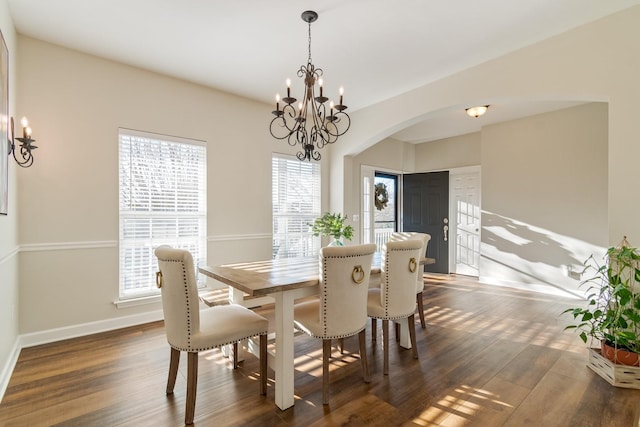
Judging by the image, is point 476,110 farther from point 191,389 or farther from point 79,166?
point 79,166

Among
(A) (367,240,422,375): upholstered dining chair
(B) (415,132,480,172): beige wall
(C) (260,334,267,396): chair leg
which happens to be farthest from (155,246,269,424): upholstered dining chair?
(B) (415,132,480,172): beige wall

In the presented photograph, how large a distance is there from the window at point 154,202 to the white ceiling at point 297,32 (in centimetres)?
86

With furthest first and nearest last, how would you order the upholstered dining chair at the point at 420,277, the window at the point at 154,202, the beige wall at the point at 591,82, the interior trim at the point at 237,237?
1. the interior trim at the point at 237,237
2. the window at the point at 154,202
3. the upholstered dining chair at the point at 420,277
4. the beige wall at the point at 591,82

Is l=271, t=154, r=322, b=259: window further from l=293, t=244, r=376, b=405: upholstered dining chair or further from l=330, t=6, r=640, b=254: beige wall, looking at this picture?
l=293, t=244, r=376, b=405: upholstered dining chair

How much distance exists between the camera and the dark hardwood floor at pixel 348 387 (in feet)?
5.79

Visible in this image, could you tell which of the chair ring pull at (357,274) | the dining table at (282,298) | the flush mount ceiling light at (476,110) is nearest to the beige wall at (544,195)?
the flush mount ceiling light at (476,110)

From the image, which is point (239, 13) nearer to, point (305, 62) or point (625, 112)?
point (305, 62)

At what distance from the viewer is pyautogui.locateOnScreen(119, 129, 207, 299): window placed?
3.21 meters

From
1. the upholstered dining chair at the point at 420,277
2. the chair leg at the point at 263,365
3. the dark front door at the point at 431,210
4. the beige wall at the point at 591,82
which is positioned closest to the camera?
the chair leg at the point at 263,365

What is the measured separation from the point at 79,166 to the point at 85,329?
162 cm

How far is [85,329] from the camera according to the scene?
9.73ft

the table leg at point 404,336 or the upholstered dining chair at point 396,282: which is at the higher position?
the upholstered dining chair at point 396,282

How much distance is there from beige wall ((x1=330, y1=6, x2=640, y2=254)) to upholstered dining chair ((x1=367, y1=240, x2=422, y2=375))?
1628mm

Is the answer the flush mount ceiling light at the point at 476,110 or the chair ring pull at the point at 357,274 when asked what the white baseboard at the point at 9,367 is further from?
the flush mount ceiling light at the point at 476,110
